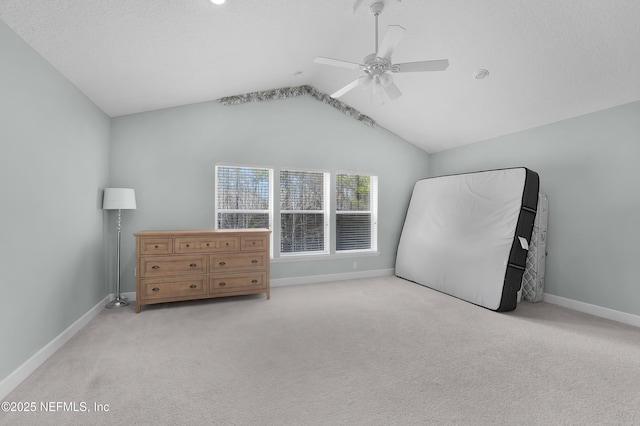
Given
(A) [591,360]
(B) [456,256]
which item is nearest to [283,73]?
(B) [456,256]

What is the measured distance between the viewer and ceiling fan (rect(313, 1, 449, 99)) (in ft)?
6.88

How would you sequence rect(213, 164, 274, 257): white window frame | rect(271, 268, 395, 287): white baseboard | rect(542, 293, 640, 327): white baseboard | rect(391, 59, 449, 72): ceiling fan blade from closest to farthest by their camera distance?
rect(391, 59, 449, 72): ceiling fan blade → rect(542, 293, 640, 327): white baseboard → rect(213, 164, 274, 257): white window frame → rect(271, 268, 395, 287): white baseboard

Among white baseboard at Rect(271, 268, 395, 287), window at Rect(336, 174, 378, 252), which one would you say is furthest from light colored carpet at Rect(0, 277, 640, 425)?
window at Rect(336, 174, 378, 252)

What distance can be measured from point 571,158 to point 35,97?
5.55 m

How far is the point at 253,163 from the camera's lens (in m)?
4.32

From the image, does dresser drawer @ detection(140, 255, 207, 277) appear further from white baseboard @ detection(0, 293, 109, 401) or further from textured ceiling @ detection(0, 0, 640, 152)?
textured ceiling @ detection(0, 0, 640, 152)

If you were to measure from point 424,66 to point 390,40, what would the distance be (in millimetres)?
399

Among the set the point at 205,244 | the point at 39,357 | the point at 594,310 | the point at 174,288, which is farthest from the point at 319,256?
the point at 594,310

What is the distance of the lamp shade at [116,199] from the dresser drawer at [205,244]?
72 centimetres

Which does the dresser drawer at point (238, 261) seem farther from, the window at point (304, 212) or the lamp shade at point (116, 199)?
the lamp shade at point (116, 199)

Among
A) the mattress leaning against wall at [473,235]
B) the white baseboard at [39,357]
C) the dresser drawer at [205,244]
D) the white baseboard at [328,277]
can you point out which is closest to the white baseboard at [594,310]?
the mattress leaning against wall at [473,235]

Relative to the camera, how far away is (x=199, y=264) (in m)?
3.55

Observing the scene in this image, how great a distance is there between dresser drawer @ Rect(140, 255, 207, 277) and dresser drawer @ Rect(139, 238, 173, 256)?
0.07 metres

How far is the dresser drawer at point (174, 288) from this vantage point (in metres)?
3.34
